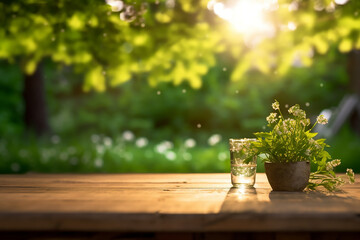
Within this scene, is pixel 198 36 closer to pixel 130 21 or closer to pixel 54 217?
pixel 130 21

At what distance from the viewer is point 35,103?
855cm

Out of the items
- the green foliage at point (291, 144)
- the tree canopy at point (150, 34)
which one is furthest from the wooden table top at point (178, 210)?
the tree canopy at point (150, 34)

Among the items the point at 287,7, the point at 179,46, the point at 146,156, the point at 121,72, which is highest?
the point at 287,7

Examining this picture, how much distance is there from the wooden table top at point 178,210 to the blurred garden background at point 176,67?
2347 mm

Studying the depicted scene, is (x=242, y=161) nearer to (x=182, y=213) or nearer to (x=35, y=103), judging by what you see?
(x=182, y=213)

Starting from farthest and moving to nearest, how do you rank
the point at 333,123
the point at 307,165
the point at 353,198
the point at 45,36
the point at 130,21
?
1. the point at 333,123
2. the point at 45,36
3. the point at 130,21
4. the point at 307,165
5. the point at 353,198

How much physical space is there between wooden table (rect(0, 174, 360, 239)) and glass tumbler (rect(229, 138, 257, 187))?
0.18 m

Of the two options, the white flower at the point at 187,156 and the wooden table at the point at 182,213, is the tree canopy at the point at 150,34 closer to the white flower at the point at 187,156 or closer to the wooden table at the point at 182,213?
the white flower at the point at 187,156

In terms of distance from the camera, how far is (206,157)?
5.99m

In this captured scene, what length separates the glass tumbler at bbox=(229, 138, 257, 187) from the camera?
2.11 metres

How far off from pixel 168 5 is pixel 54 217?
172 inches

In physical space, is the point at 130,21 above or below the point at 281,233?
above

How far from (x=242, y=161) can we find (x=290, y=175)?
0.25m

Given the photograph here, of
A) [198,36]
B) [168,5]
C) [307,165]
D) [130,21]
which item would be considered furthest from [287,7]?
[307,165]
